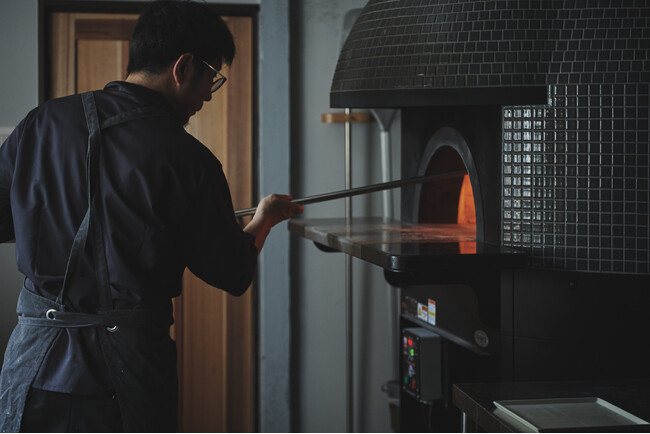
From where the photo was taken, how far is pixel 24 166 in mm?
1559

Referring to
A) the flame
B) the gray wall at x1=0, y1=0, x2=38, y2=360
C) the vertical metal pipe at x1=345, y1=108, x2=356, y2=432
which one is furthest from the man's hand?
the gray wall at x1=0, y1=0, x2=38, y2=360

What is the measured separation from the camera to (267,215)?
6.12ft

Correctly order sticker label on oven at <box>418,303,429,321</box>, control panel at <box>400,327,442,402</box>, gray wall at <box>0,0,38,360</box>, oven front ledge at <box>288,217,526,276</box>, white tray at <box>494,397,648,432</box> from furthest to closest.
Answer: gray wall at <box>0,0,38,360</box>, sticker label on oven at <box>418,303,429,321</box>, control panel at <box>400,327,442,402</box>, oven front ledge at <box>288,217,526,276</box>, white tray at <box>494,397,648,432</box>

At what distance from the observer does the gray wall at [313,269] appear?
10.5 feet

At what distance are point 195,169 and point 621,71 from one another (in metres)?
0.96

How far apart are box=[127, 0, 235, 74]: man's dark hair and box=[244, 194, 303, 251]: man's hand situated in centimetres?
39

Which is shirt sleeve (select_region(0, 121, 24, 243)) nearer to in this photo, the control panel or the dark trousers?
the dark trousers

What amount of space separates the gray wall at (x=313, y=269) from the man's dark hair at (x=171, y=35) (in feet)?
5.12

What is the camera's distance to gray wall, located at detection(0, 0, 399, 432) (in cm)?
320

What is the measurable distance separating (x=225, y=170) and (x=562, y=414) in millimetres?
2080

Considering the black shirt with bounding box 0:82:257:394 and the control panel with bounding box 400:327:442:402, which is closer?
the black shirt with bounding box 0:82:257:394

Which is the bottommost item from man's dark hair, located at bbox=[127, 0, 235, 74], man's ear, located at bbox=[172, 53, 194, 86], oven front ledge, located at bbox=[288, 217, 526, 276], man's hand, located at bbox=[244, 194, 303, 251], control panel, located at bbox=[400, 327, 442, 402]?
control panel, located at bbox=[400, 327, 442, 402]

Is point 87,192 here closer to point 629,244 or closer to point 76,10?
point 629,244

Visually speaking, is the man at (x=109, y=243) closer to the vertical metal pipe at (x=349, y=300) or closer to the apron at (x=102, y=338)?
the apron at (x=102, y=338)
